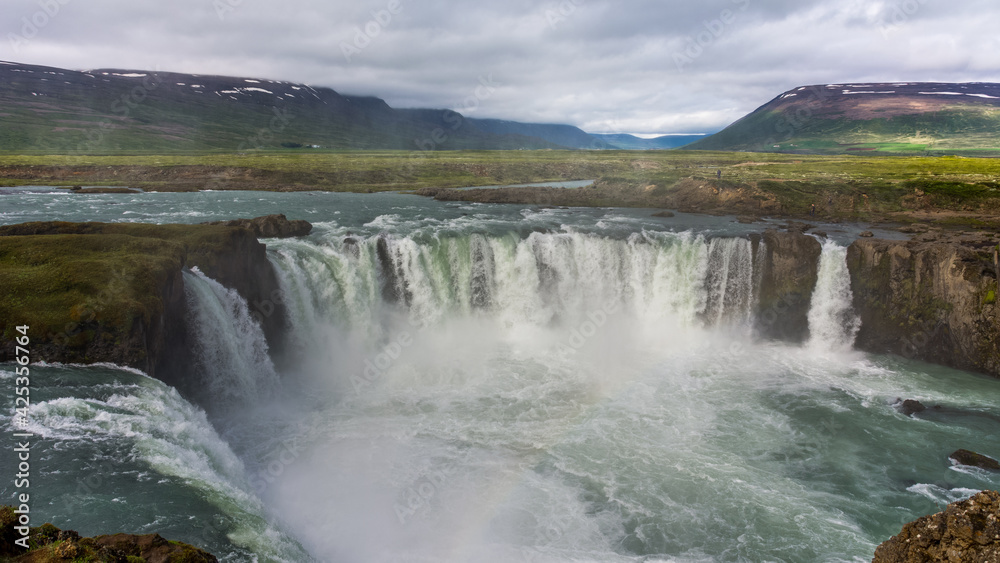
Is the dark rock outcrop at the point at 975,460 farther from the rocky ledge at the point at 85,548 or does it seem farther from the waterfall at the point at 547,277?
the rocky ledge at the point at 85,548

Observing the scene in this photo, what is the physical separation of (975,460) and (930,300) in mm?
13578

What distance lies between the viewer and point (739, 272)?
33.5m

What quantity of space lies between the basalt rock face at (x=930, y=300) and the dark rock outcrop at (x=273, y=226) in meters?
34.8

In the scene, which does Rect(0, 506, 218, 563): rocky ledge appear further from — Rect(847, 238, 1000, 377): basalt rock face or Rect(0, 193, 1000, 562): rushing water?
Rect(847, 238, 1000, 377): basalt rock face

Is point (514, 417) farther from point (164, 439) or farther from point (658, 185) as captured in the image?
point (658, 185)

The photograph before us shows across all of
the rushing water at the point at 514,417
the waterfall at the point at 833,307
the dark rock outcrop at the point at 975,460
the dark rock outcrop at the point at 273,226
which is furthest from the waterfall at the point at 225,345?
the waterfall at the point at 833,307

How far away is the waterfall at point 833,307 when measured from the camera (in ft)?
103

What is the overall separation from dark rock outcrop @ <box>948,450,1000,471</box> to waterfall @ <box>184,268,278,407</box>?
91.1 feet

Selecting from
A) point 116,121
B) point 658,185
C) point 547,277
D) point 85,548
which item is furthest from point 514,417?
point 116,121

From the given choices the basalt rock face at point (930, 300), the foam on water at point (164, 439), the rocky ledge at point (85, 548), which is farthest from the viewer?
the basalt rock face at point (930, 300)

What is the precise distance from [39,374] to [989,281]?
4086cm

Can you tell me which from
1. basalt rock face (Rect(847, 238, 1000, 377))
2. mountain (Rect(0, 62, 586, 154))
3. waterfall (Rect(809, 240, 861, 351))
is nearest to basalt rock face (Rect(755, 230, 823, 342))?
waterfall (Rect(809, 240, 861, 351))

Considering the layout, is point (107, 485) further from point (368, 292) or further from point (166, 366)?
point (368, 292)

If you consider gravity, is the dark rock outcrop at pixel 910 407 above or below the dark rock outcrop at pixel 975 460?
above
